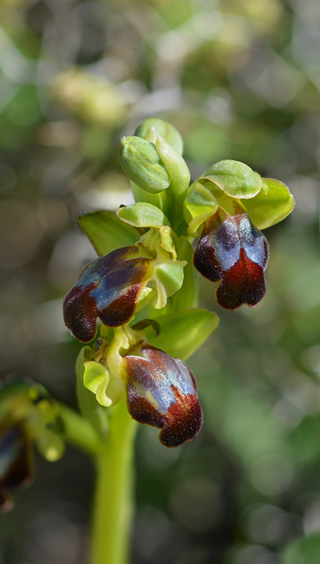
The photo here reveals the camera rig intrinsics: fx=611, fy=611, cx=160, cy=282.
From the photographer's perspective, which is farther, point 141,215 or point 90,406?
point 90,406

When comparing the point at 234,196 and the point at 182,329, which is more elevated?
the point at 234,196

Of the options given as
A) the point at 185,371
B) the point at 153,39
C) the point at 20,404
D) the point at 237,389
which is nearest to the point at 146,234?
the point at 185,371

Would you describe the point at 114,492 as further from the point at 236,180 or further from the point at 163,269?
the point at 236,180

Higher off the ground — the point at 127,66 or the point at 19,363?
the point at 127,66

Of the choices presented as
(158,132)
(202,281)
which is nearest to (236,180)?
(158,132)

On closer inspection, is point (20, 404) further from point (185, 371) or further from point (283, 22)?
point (283, 22)

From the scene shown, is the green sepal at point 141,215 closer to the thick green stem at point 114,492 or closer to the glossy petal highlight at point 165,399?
the glossy petal highlight at point 165,399

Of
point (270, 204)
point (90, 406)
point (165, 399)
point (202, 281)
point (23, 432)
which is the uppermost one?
point (270, 204)

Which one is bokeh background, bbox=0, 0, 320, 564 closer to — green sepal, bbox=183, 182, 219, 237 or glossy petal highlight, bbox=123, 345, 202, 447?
glossy petal highlight, bbox=123, 345, 202, 447

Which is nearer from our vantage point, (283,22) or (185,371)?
(185,371)
